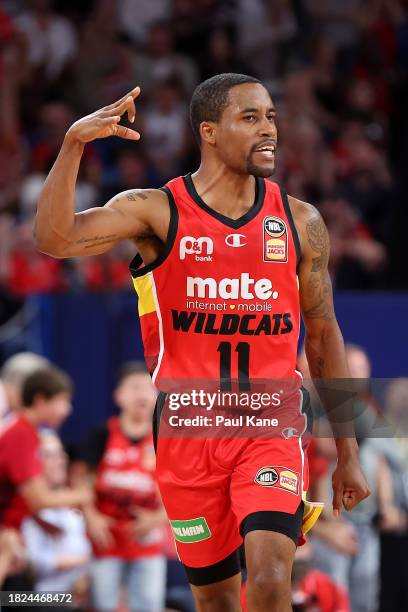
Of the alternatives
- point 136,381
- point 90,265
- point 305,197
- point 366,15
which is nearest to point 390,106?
point 366,15

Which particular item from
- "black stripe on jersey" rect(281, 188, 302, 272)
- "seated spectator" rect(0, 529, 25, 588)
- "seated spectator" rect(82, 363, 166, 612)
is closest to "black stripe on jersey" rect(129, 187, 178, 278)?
"black stripe on jersey" rect(281, 188, 302, 272)

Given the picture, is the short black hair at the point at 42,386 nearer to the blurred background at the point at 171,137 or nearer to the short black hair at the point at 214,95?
the blurred background at the point at 171,137

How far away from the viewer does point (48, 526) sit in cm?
783

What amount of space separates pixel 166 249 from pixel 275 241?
44 centimetres

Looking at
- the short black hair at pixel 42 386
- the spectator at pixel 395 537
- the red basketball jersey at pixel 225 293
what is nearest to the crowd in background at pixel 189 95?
the short black hair at pixel 42 386

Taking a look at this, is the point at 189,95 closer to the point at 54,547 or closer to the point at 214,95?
the point at 54,547

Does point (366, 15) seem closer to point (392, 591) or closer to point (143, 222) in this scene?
point (392, 591)

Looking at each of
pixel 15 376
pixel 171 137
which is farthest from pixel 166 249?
pixel 171 137

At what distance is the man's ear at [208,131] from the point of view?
17.5 feet

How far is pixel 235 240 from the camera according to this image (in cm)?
522

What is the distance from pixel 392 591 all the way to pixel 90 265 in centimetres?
389

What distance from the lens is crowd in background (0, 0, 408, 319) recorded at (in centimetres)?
1120

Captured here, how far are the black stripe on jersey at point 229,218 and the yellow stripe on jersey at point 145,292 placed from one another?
1.19 ft

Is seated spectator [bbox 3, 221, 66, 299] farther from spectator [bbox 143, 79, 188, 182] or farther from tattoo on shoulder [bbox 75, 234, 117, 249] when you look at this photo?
tattoo on shoulder [bbox 75, 234, 117, 249]
